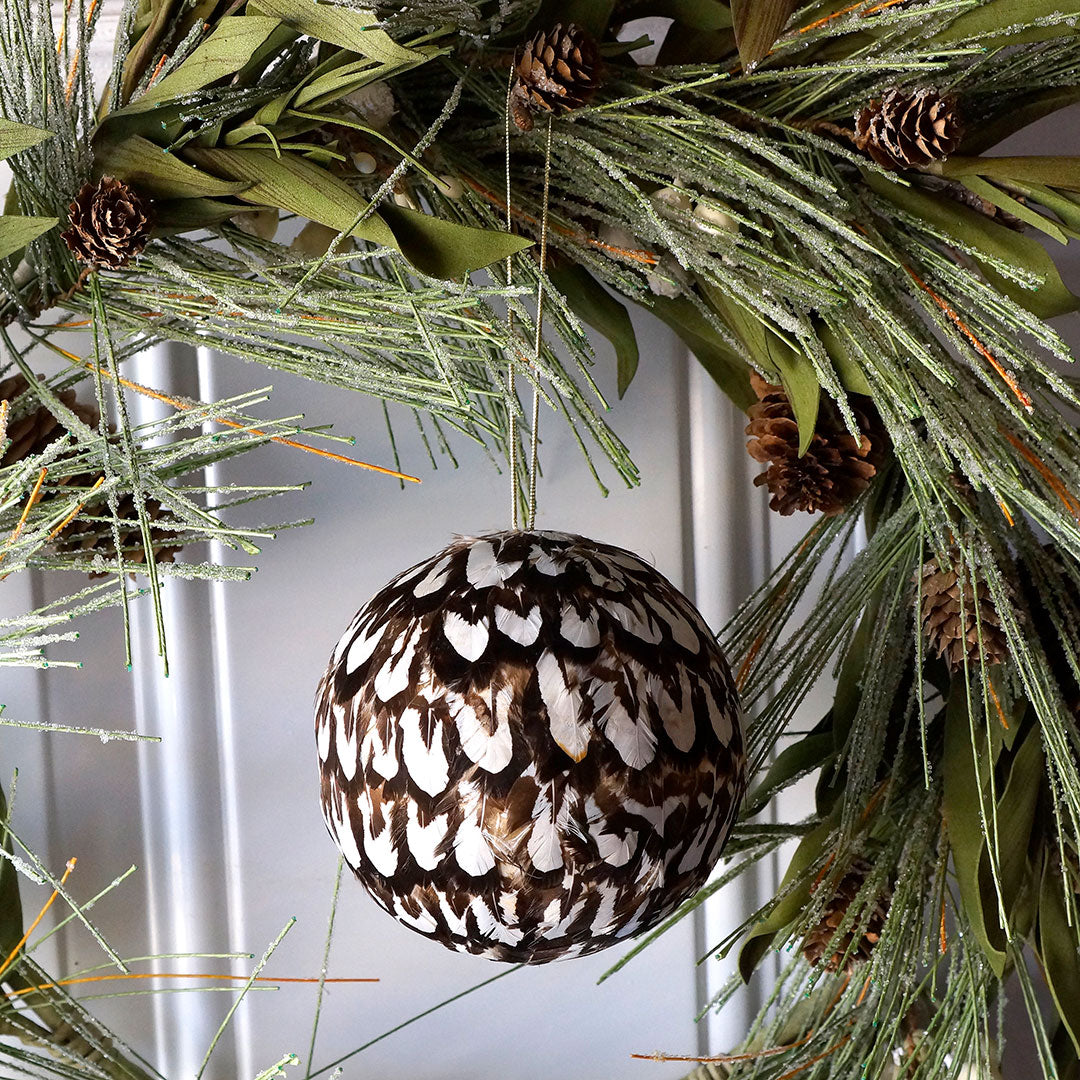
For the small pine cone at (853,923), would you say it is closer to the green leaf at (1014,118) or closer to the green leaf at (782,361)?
the green leaf at (782,361)

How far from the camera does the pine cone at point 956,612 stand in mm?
400

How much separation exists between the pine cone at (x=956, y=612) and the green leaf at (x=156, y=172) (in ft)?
1.00

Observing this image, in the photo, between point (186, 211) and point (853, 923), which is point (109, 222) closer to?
point (186, 211)

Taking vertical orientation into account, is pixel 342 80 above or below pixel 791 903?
above

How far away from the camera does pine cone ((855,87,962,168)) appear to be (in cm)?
33

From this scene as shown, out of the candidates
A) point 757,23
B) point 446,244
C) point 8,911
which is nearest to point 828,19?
point 757,23

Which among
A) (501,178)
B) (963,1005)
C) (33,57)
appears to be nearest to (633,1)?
(501,178)

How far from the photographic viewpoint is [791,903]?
42 centimetres

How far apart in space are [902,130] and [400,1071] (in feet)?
1.71

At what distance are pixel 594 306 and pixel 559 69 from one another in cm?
13

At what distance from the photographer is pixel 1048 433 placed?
1.15 ft

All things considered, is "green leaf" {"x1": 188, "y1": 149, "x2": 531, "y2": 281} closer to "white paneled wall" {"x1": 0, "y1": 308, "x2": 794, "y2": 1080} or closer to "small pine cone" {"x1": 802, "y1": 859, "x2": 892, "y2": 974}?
"white paneled wall" {"x1": 0, "y1": 308, "x2": 794, "y2": 1080}

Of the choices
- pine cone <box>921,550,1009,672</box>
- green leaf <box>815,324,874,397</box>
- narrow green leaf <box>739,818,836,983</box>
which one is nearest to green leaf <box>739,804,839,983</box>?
narrow green leaf <box>739,818,836,983</box>

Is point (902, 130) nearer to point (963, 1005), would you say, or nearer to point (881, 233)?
point (881, 233)
